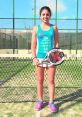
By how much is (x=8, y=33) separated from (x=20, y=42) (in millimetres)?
2108

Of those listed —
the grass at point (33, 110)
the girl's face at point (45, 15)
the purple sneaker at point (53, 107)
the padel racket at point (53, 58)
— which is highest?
the girl's face at point (45, 15)

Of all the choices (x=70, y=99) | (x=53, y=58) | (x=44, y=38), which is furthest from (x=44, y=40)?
(x=70, y=99)

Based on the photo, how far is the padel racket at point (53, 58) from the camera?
5.02 meters

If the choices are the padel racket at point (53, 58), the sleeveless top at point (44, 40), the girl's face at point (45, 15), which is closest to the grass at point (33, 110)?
the padel racket at point (53, 58)

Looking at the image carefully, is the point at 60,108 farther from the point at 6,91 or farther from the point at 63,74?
the point at 63,74

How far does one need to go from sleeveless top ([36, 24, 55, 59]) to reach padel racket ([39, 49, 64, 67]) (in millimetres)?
82

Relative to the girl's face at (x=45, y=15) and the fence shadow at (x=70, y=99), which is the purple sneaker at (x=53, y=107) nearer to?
the fence shadow at (x=70, y=99)

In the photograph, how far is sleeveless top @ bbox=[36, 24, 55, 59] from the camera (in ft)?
16.6

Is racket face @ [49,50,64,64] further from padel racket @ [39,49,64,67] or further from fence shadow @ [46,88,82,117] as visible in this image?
fence shadow @ [46,88,82,117]

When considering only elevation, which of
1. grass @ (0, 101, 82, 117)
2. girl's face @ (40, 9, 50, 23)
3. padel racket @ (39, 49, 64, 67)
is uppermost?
girl's face @ (40, 9, 50, 23)

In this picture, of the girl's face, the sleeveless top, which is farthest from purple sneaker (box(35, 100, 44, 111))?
the girl's face

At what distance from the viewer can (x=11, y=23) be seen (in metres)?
21.5

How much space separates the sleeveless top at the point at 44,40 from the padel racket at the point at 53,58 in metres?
0.08

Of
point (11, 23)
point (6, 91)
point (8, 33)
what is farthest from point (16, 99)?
point (8, 33)
